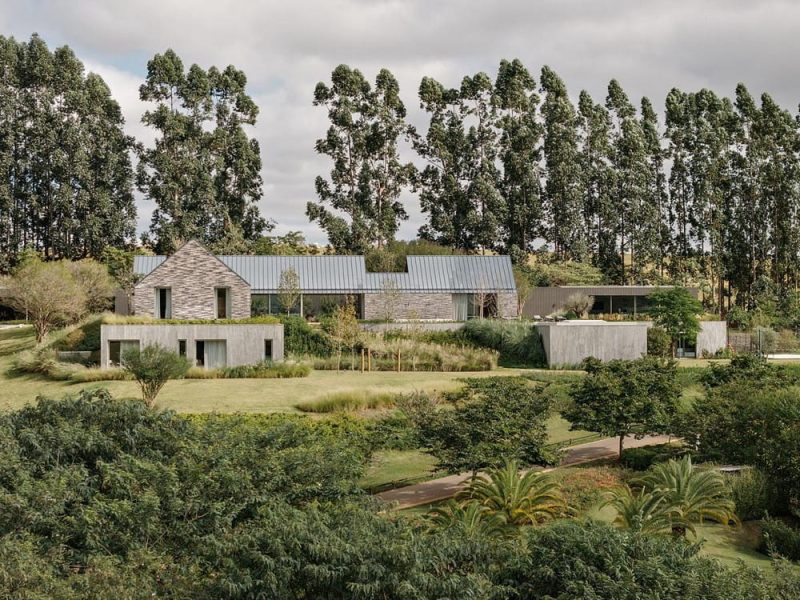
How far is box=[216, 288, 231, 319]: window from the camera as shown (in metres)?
41.4

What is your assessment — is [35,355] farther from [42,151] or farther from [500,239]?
[500,239]

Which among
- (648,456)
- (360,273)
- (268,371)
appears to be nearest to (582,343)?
(360,273)

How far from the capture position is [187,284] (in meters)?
40.8

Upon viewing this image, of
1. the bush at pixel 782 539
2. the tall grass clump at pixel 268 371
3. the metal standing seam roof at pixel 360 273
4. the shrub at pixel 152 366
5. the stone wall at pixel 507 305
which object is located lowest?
the bush at pixel 782 539

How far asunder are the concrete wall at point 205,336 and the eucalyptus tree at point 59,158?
2483 centimetres

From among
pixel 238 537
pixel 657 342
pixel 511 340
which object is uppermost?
pixel 511 340

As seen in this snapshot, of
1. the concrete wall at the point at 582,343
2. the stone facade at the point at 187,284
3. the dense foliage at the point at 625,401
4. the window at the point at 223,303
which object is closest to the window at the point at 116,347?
the stone facade at the point at 187,284

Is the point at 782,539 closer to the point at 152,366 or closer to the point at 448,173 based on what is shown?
the point at 152,366

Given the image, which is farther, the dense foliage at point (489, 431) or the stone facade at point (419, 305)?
the stone facade at point (419, 305)

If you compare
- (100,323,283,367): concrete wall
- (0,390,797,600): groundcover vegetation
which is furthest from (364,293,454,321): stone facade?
(0,390,797,600): groundcover vegetation

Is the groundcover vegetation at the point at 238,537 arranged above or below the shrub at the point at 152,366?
below

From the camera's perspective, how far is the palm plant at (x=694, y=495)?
15461mm

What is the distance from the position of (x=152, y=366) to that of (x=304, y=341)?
12914mm

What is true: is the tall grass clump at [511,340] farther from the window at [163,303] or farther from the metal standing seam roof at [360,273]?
the window at [163,303]
